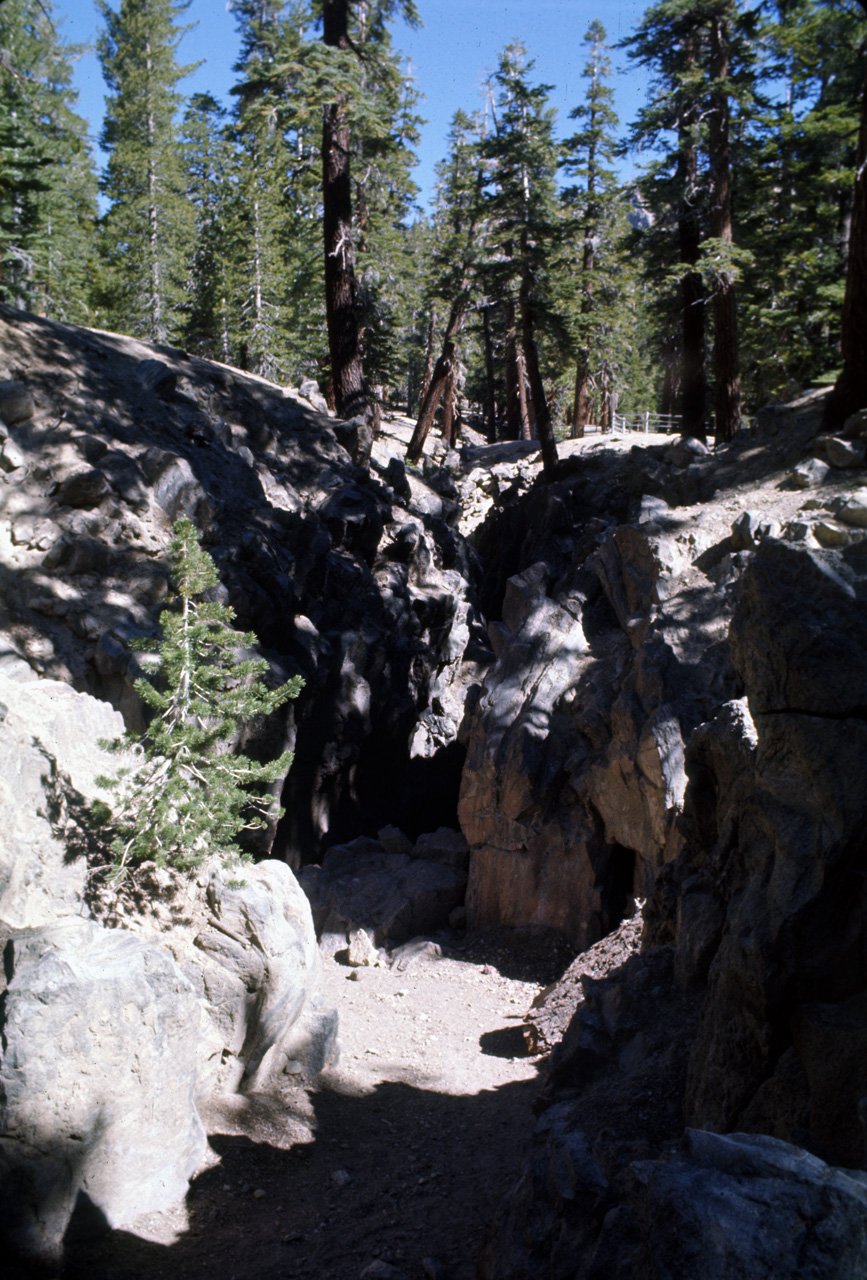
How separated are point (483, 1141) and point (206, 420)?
11.6 m

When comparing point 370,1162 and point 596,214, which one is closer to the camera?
point 370,1162

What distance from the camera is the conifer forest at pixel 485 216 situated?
1578 centimetres

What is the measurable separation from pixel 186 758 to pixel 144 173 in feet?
88.5

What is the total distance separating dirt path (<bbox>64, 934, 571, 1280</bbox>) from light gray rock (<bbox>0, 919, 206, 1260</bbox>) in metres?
0.26

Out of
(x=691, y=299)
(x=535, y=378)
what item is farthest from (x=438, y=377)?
(x=691, y=299)

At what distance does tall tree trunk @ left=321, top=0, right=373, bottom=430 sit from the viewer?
1647 cm

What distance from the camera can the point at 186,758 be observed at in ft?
21.6

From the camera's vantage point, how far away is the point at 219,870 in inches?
274

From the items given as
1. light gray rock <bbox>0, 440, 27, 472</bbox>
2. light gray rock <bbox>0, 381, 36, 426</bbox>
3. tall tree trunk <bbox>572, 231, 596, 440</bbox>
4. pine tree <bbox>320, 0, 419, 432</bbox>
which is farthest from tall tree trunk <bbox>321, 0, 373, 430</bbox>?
light gray rock <bbox>0, 440, 27, 472</bbox>

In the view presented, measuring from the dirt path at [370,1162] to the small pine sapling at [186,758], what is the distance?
2134 millimetres

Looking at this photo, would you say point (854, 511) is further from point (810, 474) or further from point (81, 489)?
point (81, 489)

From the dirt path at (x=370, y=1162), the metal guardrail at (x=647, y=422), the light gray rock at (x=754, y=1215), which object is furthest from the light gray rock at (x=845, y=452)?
the metal guardrail at (x=647, y=422)

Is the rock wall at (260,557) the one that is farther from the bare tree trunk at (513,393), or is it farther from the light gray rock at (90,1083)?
the bare tree trunk at (513,393)

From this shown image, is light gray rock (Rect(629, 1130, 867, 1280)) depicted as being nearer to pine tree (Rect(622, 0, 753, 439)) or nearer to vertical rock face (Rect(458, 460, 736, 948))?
vertical rock face (Rect(458, 460, 736, 948))
